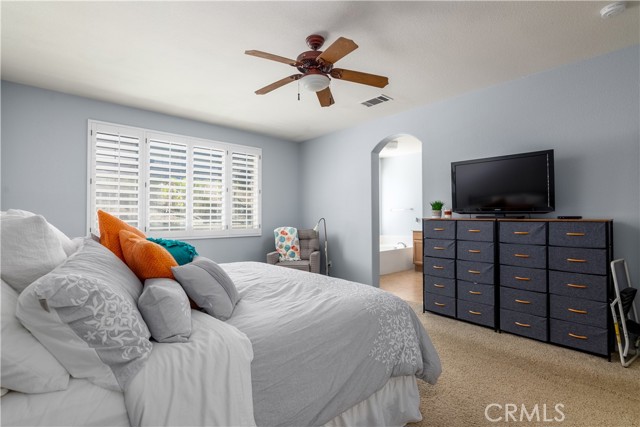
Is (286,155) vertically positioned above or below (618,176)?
above

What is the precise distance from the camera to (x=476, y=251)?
332 cm

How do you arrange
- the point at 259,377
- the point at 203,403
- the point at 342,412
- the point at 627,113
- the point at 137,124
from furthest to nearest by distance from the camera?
the point at 137,124
the point at 627,113
the point at 342,412
the point at 259,377
the point at 203,403

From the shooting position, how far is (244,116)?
4.55 metres

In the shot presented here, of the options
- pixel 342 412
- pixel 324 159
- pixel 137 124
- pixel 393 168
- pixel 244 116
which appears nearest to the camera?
pixel 342 412

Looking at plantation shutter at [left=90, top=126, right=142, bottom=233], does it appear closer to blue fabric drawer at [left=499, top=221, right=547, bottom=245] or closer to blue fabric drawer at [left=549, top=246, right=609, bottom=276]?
blue fabric drawer at [left=499, top=221, right=547, bottom=245]

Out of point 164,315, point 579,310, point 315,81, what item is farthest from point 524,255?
point 164,315

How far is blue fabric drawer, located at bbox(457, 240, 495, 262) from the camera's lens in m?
3.21

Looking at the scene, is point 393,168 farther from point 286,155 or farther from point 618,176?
point 618,176

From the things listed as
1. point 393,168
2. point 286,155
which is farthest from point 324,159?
point 393,168

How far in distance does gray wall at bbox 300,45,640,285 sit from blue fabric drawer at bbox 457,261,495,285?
0.89 m

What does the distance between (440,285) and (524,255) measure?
972mm

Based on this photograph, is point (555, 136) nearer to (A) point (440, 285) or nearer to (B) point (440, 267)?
(B) point (440, 267)

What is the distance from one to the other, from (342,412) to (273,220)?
4347 millimetres

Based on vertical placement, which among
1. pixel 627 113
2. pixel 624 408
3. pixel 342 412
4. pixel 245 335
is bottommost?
pixel 624 408
